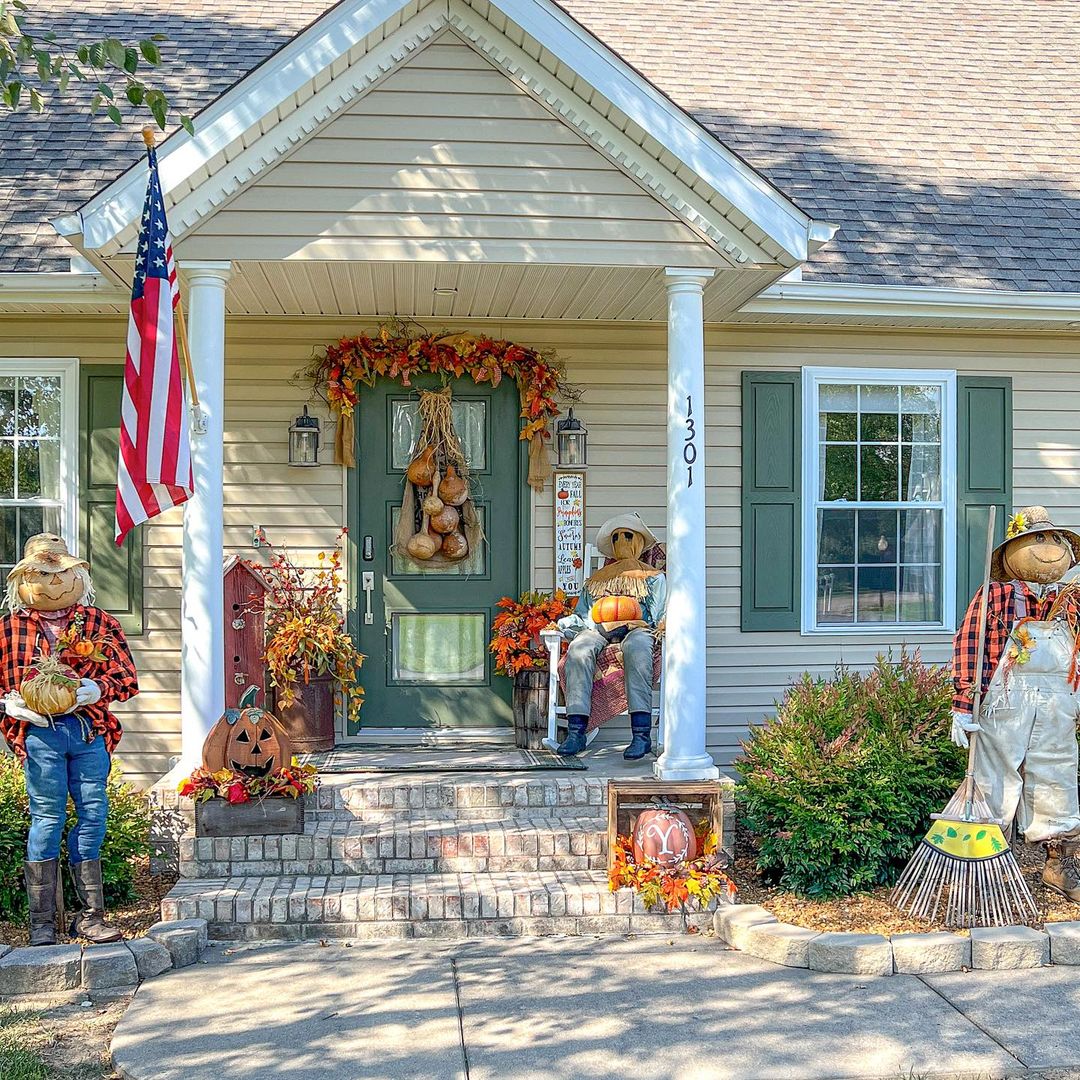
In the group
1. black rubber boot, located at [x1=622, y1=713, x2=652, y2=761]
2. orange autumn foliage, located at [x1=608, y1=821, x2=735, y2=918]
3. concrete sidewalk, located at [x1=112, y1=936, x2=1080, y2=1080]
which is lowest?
concrete sidewalk, located at [x1=112, y1=936, x2=1080, y2=1080]

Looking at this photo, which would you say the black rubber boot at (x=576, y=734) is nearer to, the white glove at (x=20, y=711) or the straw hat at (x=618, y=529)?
the straw hat at (x=618, y=529)

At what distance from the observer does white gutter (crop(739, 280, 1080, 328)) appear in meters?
6.93

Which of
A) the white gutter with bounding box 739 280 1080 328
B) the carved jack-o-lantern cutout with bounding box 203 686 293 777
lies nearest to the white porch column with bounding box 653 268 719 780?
the white gutter with bounding box 739 280 1080 328

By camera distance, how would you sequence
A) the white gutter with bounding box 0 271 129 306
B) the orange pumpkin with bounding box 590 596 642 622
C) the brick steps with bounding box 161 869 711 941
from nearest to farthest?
the brick steps with bounding box 161 869 711 941
the white gutter with bounding box 0 271 129 306
the orange pumpkin with bounding box 590 596 642 622

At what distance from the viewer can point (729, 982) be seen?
460cm

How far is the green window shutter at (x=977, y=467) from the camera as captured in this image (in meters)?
7.55

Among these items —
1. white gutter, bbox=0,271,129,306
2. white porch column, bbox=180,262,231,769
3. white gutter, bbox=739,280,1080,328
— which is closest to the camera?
white porch column, bbox=180,262,231,769

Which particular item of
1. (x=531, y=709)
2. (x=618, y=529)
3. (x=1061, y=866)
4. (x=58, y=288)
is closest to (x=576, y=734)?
(x=531, y=709)

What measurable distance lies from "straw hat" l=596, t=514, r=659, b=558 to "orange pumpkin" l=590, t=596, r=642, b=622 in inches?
14.7

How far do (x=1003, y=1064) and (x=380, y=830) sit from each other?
2.88 m

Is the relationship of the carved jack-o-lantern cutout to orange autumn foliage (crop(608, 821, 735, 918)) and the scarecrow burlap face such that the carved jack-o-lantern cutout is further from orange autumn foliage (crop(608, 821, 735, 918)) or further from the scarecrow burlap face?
orange autumn foliage (crop(608, 821, 735, 918))

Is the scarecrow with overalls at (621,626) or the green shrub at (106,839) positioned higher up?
the scarecrow with overalls at (621,626)

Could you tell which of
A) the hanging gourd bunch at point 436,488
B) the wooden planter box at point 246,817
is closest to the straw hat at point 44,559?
the wooden planter box at point 246,817

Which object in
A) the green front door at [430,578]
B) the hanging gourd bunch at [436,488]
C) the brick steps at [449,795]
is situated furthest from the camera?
the green front door at [430,578]
